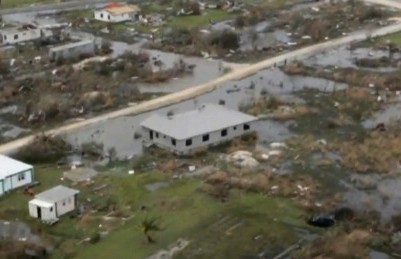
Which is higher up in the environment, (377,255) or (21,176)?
(377,255)

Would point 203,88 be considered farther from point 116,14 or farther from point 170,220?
point 116,14

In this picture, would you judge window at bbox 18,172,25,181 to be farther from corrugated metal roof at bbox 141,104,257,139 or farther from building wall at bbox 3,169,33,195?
corrugated metal roof at bbox 141,104,257,139

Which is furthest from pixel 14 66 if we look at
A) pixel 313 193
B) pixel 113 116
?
pixel 313 193

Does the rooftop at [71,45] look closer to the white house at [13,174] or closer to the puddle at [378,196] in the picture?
the white house at [13,174]

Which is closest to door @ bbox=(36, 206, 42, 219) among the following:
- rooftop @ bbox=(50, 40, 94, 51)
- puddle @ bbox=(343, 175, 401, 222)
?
puddle @ bbox=(343, 175, 401, 222)

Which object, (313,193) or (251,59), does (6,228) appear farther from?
(251,59)

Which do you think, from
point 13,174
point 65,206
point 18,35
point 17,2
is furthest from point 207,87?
point 17,2

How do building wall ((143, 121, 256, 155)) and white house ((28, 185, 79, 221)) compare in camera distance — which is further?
building wall ((143, 121, 256, 155))
